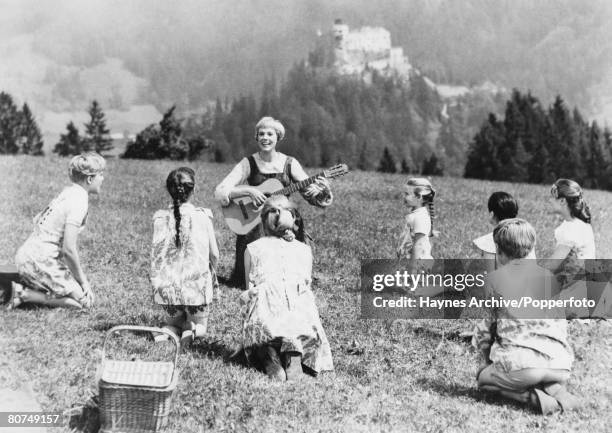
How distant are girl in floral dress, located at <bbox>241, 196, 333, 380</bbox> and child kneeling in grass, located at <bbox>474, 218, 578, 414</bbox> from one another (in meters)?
1.62

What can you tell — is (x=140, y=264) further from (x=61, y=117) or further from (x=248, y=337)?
(x=61, y=117)

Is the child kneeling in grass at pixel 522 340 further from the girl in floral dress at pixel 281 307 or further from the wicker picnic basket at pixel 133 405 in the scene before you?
the wicker picnic basket at pixel 133 405

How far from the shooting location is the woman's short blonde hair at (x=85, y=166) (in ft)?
24.5

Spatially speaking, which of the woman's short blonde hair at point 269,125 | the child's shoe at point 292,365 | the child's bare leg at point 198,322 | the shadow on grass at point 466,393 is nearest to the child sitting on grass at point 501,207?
the shadow on grass at point 466,393

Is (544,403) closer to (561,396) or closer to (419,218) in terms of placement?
(561,396)

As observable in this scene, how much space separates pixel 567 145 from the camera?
92.8 metres

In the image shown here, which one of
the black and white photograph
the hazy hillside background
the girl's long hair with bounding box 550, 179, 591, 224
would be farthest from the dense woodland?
the girl's long hair with bounding box 550, 179, 591, 224

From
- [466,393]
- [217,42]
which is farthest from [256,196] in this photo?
[217,42]

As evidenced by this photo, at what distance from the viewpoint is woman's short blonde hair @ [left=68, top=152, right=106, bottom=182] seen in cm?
748

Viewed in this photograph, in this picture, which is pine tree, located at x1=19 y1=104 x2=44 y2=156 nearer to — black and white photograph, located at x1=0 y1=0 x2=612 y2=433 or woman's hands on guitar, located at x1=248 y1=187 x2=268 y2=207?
black and white photograph, located at x1=0 y1=0 x2=612 y2=433

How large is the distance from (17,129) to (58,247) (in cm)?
11907

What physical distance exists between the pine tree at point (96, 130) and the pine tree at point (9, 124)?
12595 mm

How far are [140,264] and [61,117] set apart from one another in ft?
407

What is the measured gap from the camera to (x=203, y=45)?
259 feet
